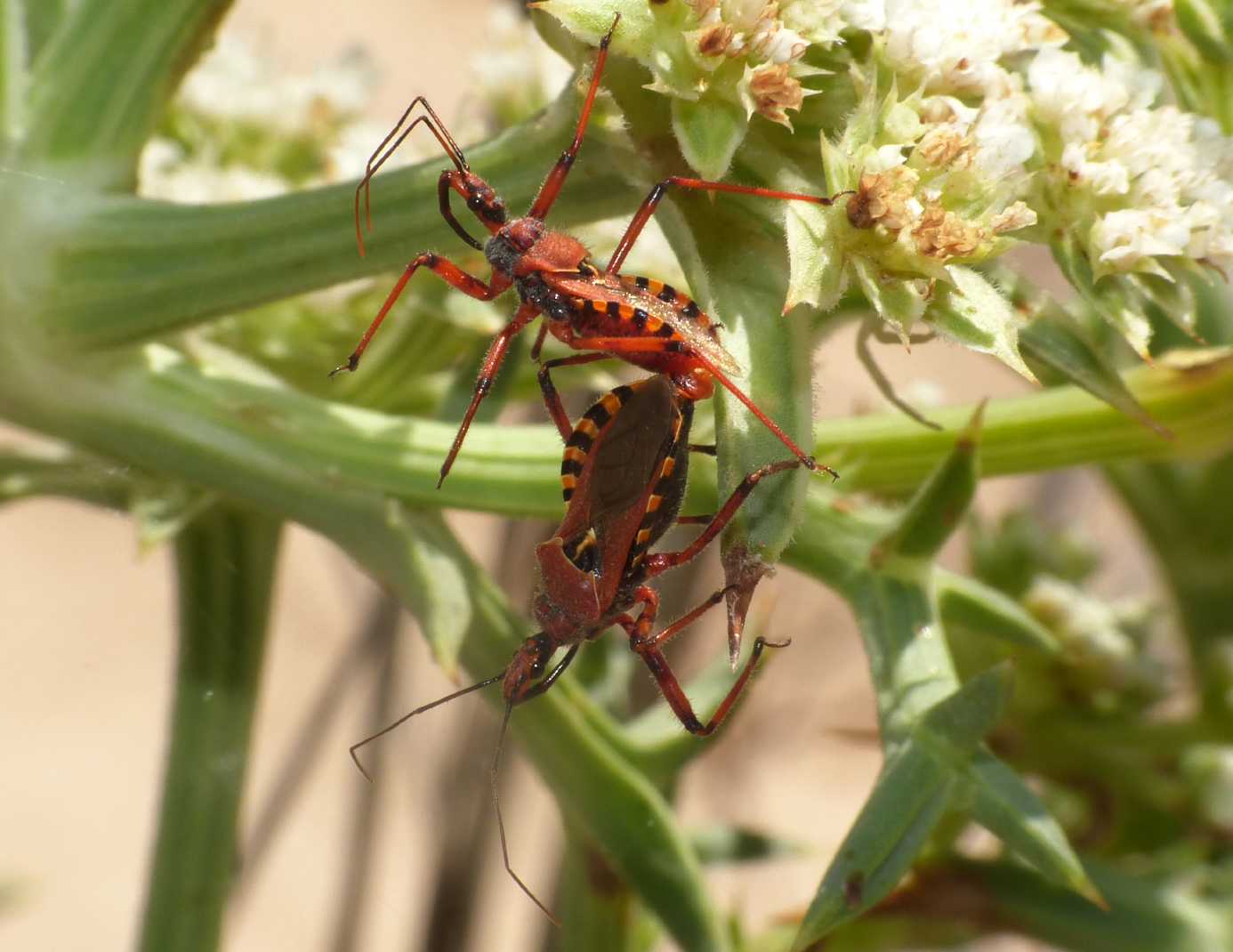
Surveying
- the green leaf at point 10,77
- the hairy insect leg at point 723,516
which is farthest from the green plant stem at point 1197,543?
the green leaf at point 10,77

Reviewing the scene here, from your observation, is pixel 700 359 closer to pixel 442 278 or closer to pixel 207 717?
pixel 442 278

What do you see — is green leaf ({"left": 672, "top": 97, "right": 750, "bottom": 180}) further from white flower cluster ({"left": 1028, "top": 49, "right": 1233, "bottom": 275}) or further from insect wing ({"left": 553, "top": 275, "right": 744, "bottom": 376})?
white flower cluster ({"left": 1028, "top": 49, "right": 1233, "bottom": 275})

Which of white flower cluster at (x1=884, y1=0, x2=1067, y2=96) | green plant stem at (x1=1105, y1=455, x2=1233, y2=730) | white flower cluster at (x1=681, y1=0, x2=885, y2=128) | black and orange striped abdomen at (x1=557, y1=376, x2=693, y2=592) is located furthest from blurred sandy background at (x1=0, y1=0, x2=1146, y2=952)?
white flower cluster at (x1=681, y1=0, x2=885, y2=128)

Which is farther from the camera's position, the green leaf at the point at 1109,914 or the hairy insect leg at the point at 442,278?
the green leaf at the point at 1109,914

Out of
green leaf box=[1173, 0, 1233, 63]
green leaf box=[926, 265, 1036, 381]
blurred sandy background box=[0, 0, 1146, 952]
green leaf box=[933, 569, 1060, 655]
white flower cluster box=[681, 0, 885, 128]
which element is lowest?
blurred sandy background box=[0, 0, 1146, 952]

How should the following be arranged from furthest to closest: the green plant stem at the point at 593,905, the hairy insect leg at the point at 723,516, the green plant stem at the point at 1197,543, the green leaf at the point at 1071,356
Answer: the green plant stem at the point at 1197,543, the green plant stem at the point at 593,905, the green leaf at the point at 1071,356, the hairy insect leg at the point at 723,516

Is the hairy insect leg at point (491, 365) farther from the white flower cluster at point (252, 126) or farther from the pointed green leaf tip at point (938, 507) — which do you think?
the white flower cluster at point (252, 126)

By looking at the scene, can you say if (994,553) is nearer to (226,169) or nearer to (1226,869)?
(1226,869)

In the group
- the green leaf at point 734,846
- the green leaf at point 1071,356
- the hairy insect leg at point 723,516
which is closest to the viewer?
the hairy insect leg at point 723,516
